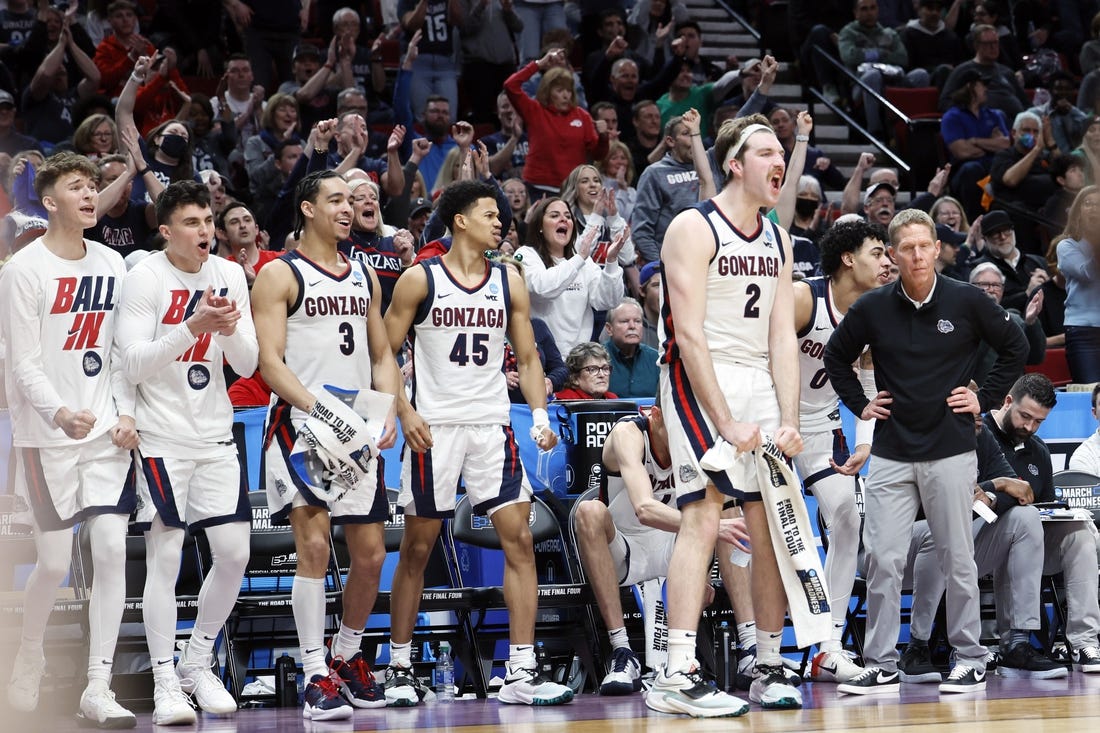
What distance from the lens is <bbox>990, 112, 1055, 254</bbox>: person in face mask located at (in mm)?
14016

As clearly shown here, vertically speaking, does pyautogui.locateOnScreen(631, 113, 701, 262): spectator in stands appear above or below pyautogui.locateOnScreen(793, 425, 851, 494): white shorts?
above

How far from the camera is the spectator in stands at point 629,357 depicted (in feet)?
30.9

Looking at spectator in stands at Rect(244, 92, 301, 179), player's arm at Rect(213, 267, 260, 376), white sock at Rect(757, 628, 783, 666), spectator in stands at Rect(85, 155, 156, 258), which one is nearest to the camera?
white sock at Rect(757, 628, 783, 666)

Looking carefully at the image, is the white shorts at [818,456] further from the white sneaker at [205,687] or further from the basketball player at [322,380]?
the white sneaker at [205,687]

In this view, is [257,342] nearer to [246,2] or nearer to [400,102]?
[400,102]

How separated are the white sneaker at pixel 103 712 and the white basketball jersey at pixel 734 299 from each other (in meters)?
2.71

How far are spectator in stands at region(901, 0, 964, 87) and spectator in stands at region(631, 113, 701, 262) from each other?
6.29m

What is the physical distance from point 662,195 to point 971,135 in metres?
4.90

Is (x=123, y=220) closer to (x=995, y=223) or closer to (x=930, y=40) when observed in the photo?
(x=995, y=223)

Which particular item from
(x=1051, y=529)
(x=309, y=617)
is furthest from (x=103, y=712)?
(x=1051, y=529)

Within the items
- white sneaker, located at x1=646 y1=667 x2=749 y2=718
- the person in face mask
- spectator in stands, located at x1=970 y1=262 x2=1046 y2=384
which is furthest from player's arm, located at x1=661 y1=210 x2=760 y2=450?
the person in face mask

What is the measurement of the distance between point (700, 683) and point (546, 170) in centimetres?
749

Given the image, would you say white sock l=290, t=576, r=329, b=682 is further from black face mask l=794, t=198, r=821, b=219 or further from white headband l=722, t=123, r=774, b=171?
black face mask l=794, t=198, r=821, b=219

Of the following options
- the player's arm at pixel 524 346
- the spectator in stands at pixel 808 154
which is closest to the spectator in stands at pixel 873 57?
the spectator in stands at pixel 808 154
